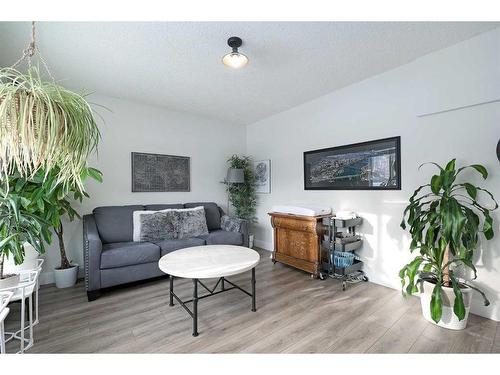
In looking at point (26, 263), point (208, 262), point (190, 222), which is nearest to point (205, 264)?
point (208, 262)

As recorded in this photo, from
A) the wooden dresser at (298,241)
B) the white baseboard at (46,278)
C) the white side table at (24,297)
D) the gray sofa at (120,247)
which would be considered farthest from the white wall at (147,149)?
the wooden dresser at (298,241)

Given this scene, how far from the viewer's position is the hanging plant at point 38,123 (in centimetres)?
68

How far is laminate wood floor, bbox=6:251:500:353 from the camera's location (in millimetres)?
1582

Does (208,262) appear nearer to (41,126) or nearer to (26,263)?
(41,126)

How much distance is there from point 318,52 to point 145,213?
9.32ft

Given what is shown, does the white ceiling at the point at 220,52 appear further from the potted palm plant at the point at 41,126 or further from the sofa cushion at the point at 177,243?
the sofa cushion at the point at 177,243

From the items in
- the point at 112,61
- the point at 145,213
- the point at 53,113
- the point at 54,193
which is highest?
the point at 112,61

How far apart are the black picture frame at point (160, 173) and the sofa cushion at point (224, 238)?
111 cm

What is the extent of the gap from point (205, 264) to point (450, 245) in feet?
6.86

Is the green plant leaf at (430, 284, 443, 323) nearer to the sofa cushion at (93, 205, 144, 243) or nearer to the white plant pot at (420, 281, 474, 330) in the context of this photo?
the white plant pot at (420, 281, 474, 330)

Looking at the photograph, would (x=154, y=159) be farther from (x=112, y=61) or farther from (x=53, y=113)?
(x=53, y=113)

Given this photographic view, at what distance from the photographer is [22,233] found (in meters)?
1.54

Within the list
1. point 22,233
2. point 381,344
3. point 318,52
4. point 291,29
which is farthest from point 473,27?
point 22,233

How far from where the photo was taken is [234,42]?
1.93 m
